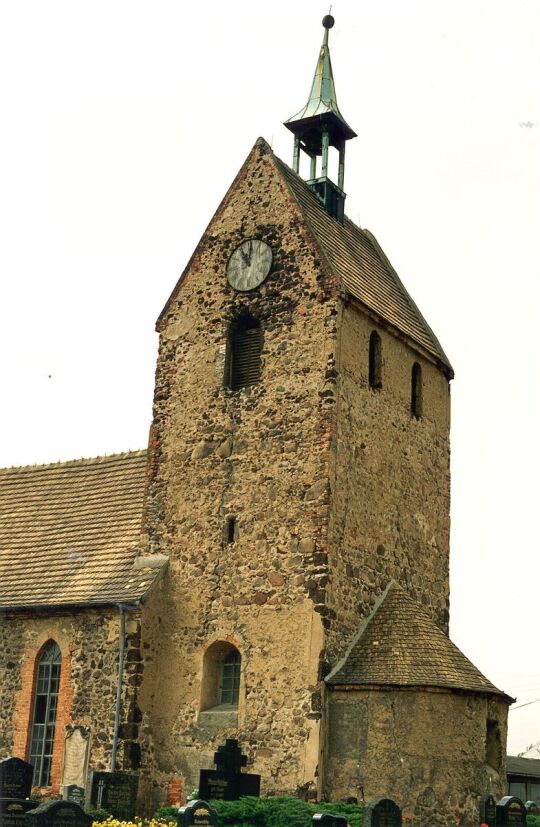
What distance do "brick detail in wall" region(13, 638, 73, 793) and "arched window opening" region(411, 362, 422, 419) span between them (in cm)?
993

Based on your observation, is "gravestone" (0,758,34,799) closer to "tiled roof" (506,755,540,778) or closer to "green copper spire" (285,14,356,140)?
"green copper spire" (285,14,356,140)

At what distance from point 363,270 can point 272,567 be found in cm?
833

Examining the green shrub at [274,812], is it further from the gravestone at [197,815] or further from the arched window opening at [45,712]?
the arched window opening at [45,712]

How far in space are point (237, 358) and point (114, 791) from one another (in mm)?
9845

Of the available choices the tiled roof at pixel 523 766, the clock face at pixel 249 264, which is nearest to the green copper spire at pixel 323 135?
the clock face at pixel 249 264

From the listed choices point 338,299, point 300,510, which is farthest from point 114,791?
point 338,299

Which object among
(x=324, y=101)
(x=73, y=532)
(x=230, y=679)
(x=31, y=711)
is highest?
(x=324, y=101)

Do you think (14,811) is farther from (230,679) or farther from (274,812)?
(230,679)

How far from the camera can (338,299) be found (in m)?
A: 24.5

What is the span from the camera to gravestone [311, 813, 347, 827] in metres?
18.4

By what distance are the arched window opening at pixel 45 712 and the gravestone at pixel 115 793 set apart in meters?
2.50

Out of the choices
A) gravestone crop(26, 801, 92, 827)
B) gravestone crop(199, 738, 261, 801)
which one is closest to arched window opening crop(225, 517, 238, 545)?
gravestone crop(199, 738, 261, 801)

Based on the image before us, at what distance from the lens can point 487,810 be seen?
70.9 ft

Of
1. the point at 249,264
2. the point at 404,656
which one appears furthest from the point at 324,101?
the point at 404,656
